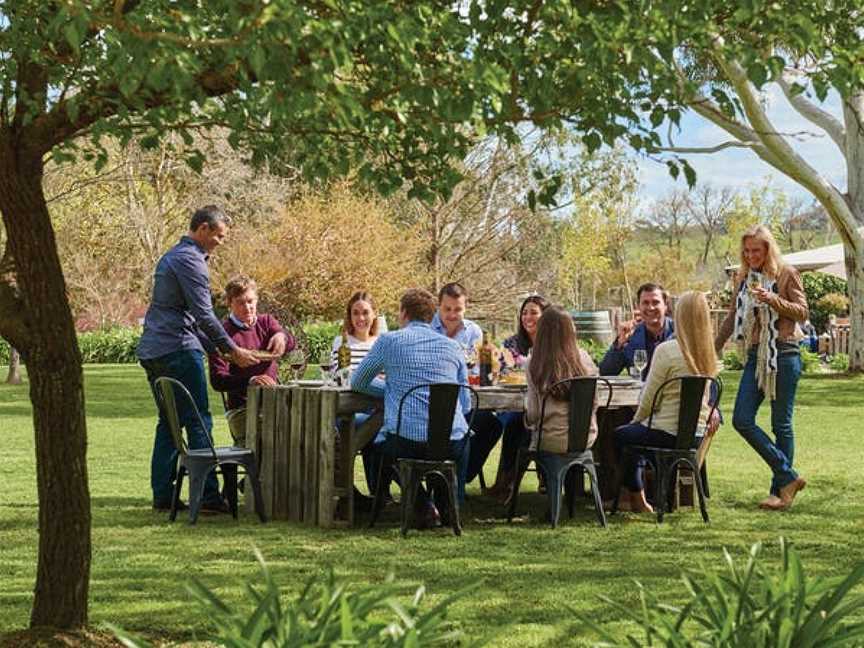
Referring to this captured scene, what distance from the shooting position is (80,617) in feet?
16.5

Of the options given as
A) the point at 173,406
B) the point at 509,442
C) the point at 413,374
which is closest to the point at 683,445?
the point at 509,442

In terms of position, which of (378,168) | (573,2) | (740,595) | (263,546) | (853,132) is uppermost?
(853,132)

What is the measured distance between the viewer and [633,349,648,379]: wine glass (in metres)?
9.18

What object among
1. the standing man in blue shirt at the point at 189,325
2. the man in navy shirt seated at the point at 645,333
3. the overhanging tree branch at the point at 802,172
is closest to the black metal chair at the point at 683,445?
the man in navy shirt seated at the point at 645,333

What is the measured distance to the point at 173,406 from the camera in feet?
27.0

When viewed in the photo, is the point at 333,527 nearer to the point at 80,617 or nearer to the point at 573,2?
the point at 80,617

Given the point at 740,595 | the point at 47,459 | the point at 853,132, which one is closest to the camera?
the point at 740,595

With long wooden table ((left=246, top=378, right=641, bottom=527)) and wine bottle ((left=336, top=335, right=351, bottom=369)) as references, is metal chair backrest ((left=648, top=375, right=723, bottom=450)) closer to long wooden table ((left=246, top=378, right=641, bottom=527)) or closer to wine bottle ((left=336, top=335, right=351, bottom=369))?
long wooden table ((left=246, top=378, right=641, bottom=527))

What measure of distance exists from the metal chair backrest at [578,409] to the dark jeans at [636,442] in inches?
15.6

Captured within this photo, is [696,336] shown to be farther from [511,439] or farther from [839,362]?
[839,362]

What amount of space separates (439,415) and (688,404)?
159 cm

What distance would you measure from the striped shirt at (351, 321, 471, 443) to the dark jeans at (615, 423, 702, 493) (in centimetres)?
112

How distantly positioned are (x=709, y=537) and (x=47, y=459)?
4329 mm

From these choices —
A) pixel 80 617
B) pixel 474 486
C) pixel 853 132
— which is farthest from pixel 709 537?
pixel 853 132
